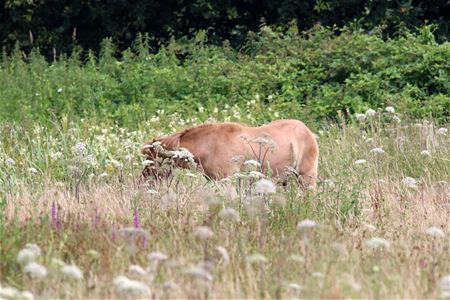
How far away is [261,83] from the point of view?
56.0 feet

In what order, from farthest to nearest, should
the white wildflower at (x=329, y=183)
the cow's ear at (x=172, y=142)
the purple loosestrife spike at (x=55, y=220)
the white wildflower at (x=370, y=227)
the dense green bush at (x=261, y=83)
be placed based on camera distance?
1. the dense green bush at (x=261, y=83)
2. the cow's ear at (x=172, y=142)
3. the white wildflower at (x=329, y=183)
4. the white wildflower at (x=370, y=227)
5. the purple loosestrife spike at (x=55, y=220)

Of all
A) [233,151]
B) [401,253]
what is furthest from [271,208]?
[233,151]

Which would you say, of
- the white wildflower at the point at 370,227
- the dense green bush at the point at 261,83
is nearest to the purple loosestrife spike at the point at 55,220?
the white wildflower at the point at 370,227

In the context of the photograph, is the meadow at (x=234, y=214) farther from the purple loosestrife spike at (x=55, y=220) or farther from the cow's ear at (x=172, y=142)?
the cow's ear at (x=172, y=142)

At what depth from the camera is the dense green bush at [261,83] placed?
16.0m

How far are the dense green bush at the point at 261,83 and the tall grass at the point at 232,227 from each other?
3959 millimetres

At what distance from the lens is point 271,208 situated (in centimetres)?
827

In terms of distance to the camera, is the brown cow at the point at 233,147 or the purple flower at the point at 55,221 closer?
the purple flower at the point at 55,221

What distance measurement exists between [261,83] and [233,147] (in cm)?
678

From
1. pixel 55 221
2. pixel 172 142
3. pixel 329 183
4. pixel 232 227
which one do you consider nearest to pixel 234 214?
pixel 232 227

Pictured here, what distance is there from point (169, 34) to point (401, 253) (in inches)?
648

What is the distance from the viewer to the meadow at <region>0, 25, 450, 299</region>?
608cm

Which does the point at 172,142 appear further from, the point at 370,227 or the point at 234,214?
the point at 234,214

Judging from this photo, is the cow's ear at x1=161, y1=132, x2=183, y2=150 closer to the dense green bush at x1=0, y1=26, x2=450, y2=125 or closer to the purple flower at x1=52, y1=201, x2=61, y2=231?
the purple flower at x1=52, y1=201, x2=61, y2=231
